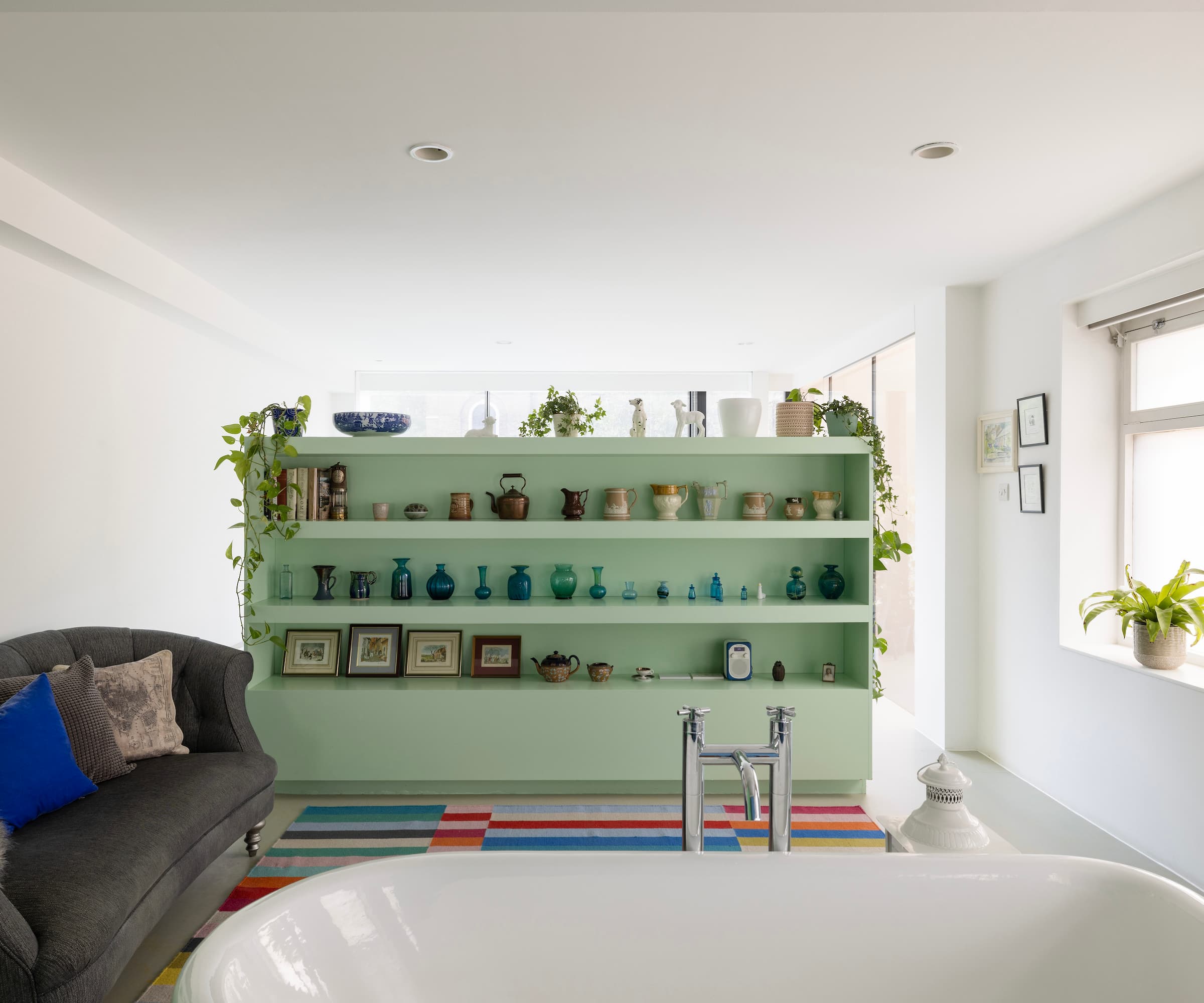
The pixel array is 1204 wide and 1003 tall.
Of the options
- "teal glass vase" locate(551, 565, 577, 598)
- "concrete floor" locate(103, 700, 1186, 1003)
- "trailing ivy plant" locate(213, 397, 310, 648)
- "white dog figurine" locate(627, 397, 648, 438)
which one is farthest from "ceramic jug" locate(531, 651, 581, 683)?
"trailing ivy plant" locate(213, 397, 310, 648)

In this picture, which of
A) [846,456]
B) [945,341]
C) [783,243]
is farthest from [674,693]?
[945,341]

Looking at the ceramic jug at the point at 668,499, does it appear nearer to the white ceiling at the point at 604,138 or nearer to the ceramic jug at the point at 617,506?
the ceramic jug at the point at 617,506

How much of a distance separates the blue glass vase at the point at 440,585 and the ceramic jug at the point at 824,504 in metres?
1.68

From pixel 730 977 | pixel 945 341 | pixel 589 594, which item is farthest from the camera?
pixel 945 341

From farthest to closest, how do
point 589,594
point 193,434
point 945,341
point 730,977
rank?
point 193,434
point 945,341
point 589,594
point 730,977

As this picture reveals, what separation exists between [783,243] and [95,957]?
11.6 ft

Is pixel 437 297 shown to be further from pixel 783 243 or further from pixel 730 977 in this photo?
pixel 730 977

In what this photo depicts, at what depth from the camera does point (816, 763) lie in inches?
142

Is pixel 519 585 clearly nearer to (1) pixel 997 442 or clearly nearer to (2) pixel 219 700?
(2) pixel 219 700

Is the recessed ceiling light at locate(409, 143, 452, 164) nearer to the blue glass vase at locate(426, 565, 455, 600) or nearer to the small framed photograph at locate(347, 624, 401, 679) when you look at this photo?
the blue glass vase at locate(426, 565, 455, 600)

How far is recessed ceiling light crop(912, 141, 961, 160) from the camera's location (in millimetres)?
2736

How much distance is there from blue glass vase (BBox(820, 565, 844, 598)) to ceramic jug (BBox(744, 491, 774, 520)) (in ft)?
1.28

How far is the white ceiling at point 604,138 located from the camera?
2113 millimetres

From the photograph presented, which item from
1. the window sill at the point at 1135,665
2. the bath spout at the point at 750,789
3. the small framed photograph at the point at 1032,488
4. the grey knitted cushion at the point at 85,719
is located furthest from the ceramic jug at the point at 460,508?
the window sill at the point at 1135,665
